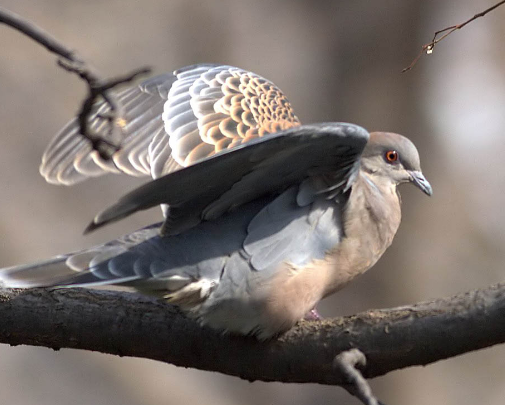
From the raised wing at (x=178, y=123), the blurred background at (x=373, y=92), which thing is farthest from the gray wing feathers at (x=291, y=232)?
the blurred background at (x=373, y=92)

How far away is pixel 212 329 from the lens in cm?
Answer: 257

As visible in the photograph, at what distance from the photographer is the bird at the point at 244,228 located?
2389 millimetres

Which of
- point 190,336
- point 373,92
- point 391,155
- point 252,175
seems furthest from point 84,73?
point 373,92

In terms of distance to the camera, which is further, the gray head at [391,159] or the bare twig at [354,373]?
the gray head at [391,159]

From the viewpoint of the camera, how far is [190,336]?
2564 mm

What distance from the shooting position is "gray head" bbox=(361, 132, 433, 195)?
123 inches

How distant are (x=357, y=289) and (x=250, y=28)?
2785 millimetres

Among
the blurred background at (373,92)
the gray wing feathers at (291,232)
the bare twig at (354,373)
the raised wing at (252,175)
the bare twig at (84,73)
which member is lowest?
the blurred background at (373,92)

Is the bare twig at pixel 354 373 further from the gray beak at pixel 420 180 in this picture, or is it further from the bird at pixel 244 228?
the gray beak at pixel 420 180

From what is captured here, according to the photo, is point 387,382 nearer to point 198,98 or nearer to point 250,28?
point 250,28

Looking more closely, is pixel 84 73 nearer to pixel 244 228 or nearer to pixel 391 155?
pixel 244 228

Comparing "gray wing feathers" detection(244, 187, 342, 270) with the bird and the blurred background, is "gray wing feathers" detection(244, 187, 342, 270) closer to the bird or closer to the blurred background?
the bird

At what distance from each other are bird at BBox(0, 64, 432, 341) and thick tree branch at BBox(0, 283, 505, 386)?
2.7 inches

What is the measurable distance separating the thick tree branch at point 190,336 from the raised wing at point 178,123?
575 mm
